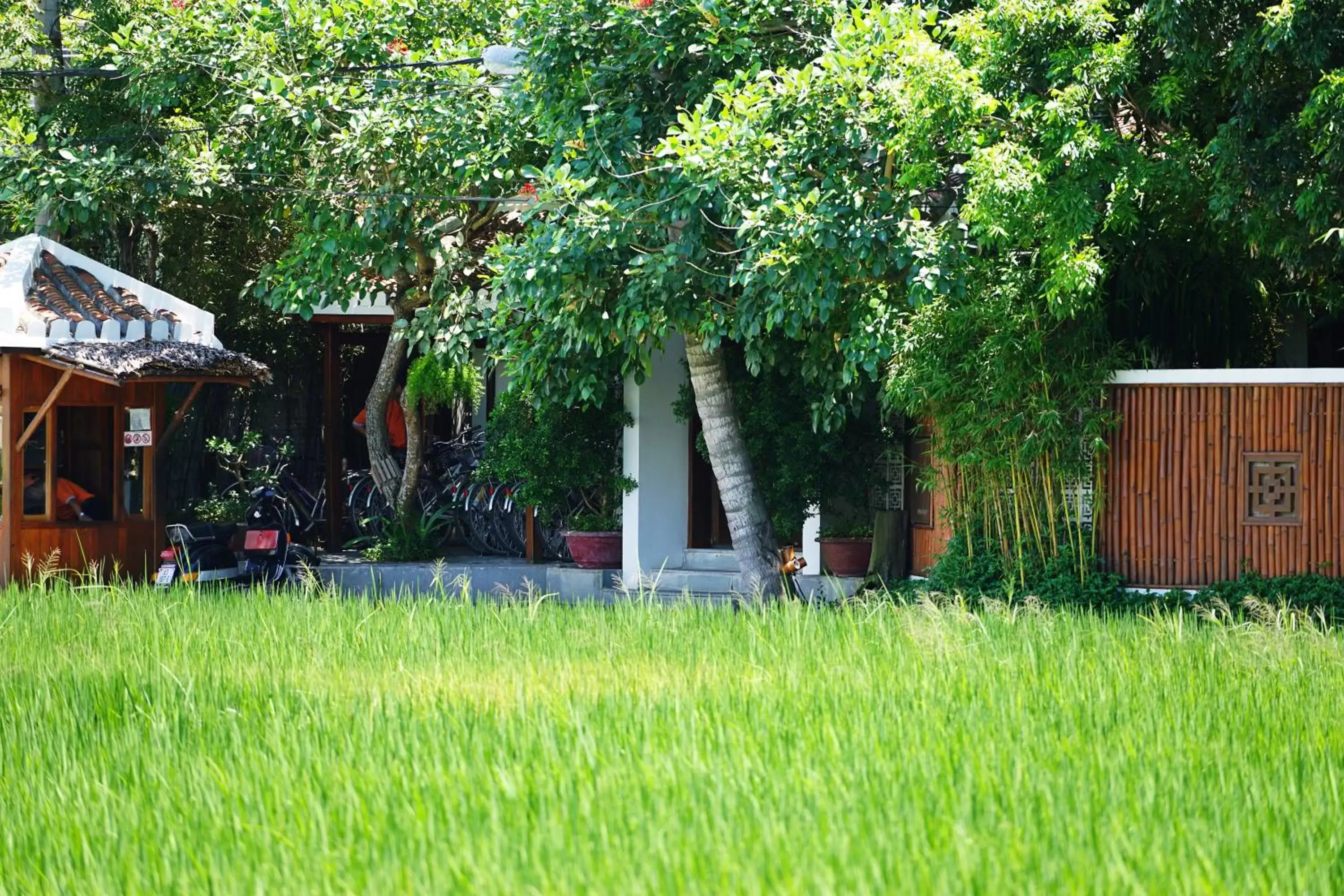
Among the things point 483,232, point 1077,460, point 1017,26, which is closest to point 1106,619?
point 1077,460

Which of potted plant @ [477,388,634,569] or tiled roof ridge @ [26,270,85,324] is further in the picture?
potted plant @ [477,388,634,569]

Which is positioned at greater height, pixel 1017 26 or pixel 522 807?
pixel 1017 26

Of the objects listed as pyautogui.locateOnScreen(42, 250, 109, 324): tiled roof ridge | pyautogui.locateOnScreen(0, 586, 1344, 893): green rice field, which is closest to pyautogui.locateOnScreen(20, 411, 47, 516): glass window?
pyautogui.locateOnScreen(42, 250, 109, 324): tiled roof ridge

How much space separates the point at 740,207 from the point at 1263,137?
9.65 feet

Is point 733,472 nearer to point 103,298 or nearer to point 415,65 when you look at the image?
point 415,65

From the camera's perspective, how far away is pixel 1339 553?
10094 mm

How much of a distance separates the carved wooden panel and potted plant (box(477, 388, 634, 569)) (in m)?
5.48

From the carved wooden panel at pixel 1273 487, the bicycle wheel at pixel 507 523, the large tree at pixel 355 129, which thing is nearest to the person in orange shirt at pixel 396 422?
the bicycle wheel at pixel 507 523

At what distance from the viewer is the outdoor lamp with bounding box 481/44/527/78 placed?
10.7 meters

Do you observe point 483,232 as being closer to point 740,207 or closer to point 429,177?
point 429,177

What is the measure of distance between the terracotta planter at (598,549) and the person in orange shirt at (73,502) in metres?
4.07

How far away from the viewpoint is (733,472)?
11.5m

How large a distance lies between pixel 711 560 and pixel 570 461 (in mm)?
1556

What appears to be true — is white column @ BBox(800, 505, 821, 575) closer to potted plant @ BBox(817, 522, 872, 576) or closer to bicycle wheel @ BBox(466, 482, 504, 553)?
potted plant @ BBox(817, 522, 872, 576)
